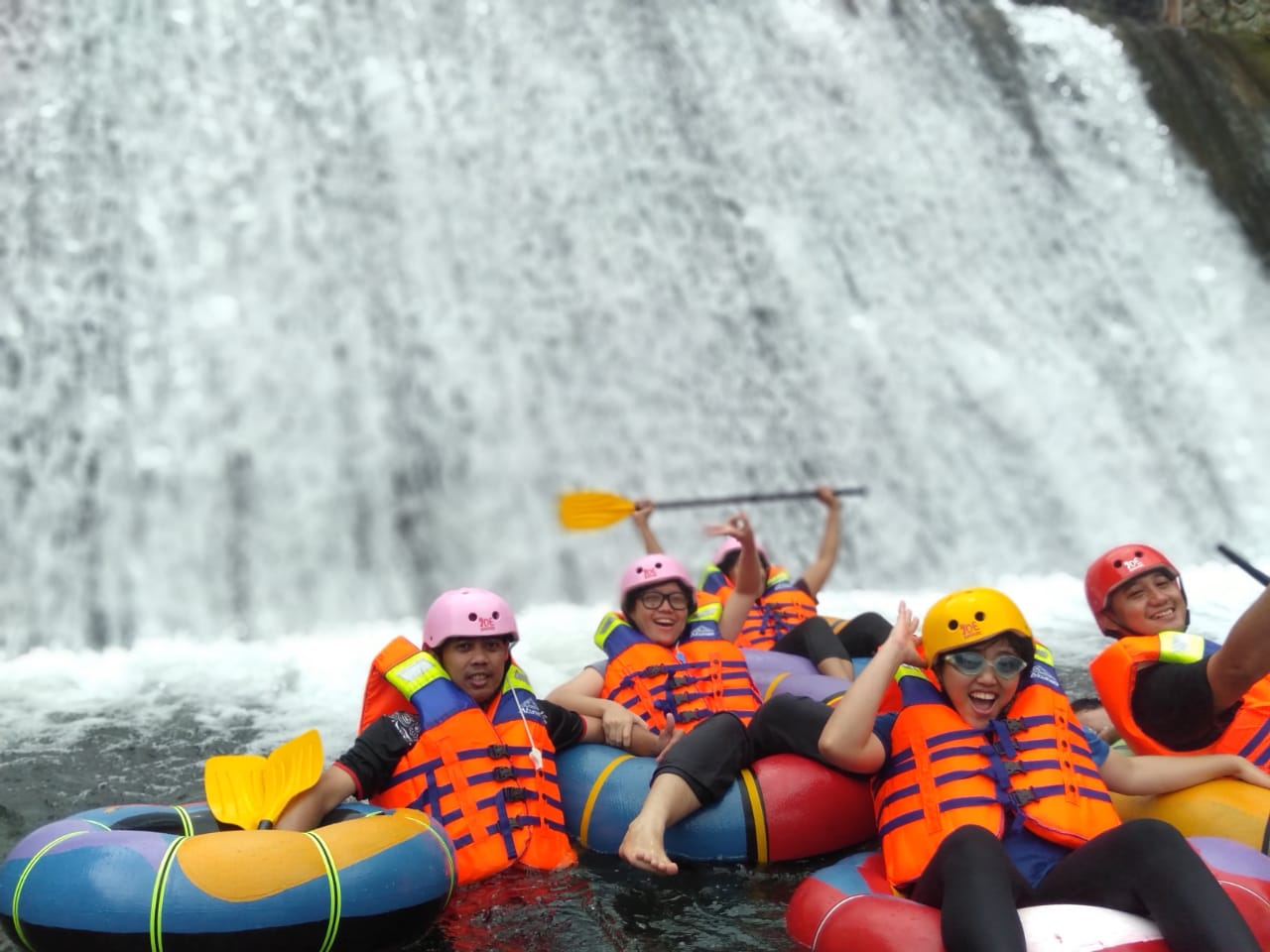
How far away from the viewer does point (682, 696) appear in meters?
4.89

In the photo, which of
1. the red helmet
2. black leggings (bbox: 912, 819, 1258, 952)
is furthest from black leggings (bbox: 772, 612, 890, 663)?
black leggings (bbox: 912, 819, 1258, 952)

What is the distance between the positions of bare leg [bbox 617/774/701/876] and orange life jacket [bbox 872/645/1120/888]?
0.63 metres

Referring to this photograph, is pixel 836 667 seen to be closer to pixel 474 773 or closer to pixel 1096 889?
pixel 474 773

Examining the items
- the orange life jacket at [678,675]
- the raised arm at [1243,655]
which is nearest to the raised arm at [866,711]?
the raised arm at [1243,655]

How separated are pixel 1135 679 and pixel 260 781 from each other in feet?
8.34

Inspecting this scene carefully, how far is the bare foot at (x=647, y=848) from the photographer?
3604 millimetres

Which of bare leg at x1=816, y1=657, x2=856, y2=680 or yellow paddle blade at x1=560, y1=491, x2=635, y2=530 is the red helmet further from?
yellow paddle blade at x1=560, y1=491, x2=635, y2=530

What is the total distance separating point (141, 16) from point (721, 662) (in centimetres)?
962

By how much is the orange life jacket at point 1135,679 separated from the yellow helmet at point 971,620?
37 cm

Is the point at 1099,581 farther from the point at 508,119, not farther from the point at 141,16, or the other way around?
the point at 141,16

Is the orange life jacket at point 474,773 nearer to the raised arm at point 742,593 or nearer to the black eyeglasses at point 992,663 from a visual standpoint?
the black eyeglasses at point 992,663

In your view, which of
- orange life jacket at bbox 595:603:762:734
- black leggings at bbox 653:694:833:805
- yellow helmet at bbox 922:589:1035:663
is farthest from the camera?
orange life jacket at bbox 595:603:762:734

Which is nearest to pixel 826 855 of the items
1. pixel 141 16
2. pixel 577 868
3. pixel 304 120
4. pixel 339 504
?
pixel 577 868

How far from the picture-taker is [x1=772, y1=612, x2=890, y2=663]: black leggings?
6.04 meters
